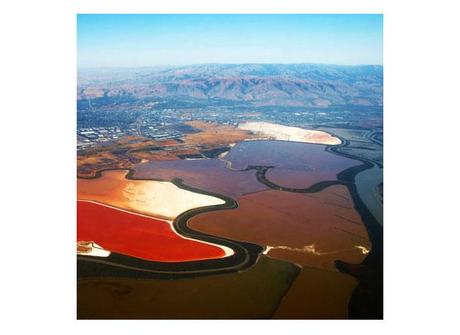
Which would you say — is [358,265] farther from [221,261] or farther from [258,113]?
[258,113]

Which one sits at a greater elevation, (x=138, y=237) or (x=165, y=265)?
(x=138, y=237)

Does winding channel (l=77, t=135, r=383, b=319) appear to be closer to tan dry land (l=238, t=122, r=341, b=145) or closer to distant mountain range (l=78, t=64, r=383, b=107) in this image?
tan dry land (l=238, t=122, r=341, b=145)

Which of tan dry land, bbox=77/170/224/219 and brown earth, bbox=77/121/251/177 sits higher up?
brown earth, bbox=77/121/251/177

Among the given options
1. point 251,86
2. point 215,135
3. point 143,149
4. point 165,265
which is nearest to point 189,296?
point 165,265

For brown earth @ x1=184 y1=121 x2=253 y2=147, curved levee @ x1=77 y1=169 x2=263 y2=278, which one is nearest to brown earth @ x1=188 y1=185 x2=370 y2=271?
curved levee @ x1=77 y1=169 x2=263 y2=278

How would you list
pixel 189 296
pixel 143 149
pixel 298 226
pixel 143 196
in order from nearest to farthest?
pixel 189 296 < pixel 298 226 < pixel 143 196 < pixel 143 149

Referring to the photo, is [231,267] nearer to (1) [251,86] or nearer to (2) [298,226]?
(2) [298,226]

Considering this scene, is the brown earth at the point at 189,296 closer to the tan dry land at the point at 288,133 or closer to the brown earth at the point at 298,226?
the brown earth at the point at 298,226
